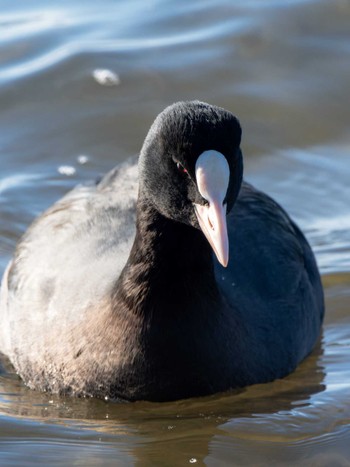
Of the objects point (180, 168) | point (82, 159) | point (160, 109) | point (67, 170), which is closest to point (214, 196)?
point (180, 168)

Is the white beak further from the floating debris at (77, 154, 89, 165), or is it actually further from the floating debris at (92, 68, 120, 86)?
the floating debris at (92, 68, 120, 86)

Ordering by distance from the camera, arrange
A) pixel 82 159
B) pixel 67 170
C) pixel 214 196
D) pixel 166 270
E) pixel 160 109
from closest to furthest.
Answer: pixel 214 196
pixel 166 270
pixel 67 170
pixel 82 159
pixel 160 109

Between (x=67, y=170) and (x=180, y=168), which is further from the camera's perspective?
(x=67, y=170)

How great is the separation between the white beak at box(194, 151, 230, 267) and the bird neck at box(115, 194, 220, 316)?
39cm

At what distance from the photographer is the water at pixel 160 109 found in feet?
17.7

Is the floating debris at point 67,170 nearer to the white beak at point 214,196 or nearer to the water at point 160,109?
the water at point 160,109

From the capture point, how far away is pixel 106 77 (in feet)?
31.3

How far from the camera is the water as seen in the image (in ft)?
17.7

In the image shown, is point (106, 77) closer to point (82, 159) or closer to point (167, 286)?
point (82, 159)

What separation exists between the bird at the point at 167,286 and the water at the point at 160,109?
14 centimetres

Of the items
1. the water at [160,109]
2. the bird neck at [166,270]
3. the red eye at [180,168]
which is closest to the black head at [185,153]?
the red eye at [180,168]

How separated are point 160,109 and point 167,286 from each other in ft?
12.8

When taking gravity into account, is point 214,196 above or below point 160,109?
below

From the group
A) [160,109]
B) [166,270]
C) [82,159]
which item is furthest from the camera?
[160,109]
